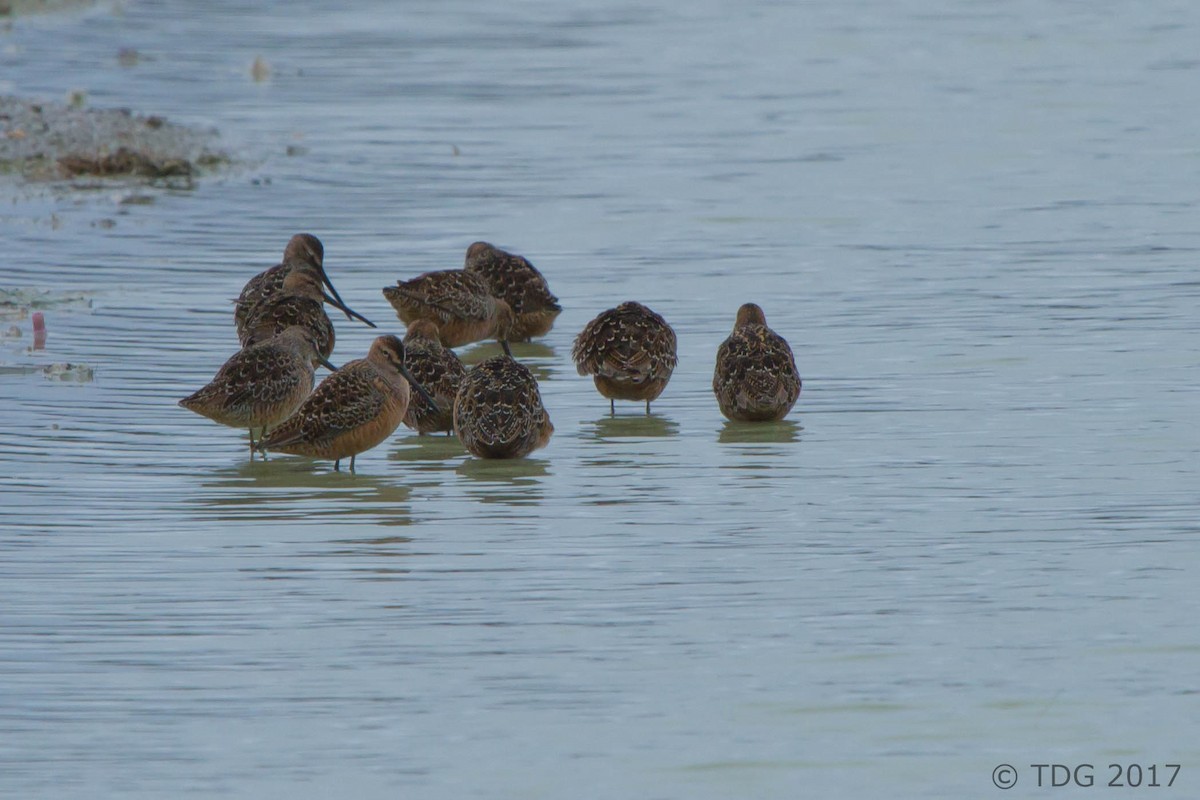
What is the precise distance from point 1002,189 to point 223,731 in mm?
11989

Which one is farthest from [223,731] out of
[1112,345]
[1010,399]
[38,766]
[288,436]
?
[1112,345]

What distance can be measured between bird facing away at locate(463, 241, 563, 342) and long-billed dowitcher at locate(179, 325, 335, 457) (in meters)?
2.64

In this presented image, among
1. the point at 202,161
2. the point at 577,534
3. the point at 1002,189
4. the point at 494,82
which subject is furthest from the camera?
the point at 494,82

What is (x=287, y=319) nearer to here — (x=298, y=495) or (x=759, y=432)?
(x=298, y=495)

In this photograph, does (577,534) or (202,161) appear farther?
(202,161)

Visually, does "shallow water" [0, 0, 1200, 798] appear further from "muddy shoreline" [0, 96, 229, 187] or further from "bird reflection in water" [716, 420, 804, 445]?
"muddy shoreline" [0, 96, 229, 187]

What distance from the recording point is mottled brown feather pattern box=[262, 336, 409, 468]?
912 cm

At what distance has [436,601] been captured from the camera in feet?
23.6

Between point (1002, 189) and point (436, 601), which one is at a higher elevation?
point (1002, 189)

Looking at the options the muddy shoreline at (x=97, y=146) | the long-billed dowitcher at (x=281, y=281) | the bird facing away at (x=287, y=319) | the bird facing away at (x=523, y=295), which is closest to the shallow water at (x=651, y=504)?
the bird facing away at (x=523, y=295)

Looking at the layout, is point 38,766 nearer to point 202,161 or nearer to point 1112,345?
point 1112,345

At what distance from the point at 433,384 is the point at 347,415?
3.73 ft

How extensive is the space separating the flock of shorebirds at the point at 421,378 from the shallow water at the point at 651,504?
19 centimetres

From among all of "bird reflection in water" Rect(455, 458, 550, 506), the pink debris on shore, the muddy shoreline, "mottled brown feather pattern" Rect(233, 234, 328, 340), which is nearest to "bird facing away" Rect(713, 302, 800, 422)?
"bird reflection in water" Rect(455, 458, 550, 506)
